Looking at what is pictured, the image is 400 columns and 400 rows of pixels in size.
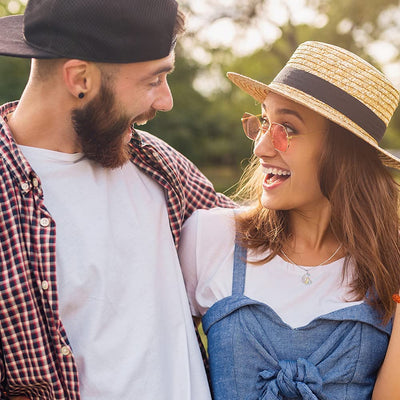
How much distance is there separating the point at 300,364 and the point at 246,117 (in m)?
1.06

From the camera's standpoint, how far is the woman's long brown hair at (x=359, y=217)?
2426mm

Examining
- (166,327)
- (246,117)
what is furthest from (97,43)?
(166,327)

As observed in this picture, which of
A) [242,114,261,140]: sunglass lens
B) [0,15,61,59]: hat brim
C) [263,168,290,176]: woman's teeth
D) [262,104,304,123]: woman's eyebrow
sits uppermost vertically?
[0,15,61,59]: hat brim

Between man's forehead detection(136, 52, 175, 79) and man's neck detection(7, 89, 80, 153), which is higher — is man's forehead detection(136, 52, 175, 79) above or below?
above

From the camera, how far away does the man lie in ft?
6.84

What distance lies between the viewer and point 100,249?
2244 mm

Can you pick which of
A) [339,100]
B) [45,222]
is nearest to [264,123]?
[339,100]

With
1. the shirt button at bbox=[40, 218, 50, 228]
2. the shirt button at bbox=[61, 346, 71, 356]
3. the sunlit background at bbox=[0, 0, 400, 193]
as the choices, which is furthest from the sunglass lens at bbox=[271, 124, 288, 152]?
the sunlit background at bbox=[0, 0, 400, 193]

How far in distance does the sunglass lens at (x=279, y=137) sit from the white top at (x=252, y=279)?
1.36 ft

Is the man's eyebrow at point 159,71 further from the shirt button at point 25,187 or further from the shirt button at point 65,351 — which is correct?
the shirt button at point 65,351

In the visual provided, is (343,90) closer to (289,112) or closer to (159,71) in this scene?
(289,112)

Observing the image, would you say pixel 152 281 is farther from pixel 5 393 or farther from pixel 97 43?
pixel 97 43

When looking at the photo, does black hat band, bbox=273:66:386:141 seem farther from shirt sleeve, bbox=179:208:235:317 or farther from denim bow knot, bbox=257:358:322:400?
denim bow knot, bbox=257:358:322:400

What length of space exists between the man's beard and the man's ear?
0.04 m
